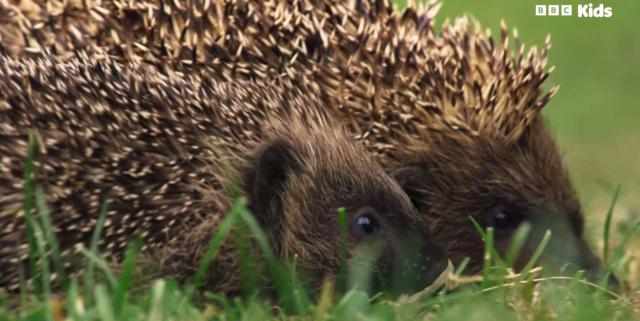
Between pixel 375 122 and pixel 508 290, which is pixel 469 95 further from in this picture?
pixel 508 290

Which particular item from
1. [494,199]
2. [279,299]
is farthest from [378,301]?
[494,199]

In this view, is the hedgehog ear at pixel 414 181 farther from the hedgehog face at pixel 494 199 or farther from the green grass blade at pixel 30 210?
the green grass blade at pixel 30 210

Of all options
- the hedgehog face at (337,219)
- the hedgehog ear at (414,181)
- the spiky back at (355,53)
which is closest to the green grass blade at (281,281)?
the hedgehog face at (337,219)

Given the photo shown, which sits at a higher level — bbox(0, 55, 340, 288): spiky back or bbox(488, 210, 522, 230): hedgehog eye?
bbox(0, 55, 340, 288): spiky back

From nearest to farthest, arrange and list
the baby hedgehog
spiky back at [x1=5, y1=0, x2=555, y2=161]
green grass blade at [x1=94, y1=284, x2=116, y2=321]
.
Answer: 1. green grass blade at [x1=94, y1=284, x2=116, y2=321]
2. the baby hedgehog
3. spiky back at [x1=5, y1=0, x2=555, y2=161]

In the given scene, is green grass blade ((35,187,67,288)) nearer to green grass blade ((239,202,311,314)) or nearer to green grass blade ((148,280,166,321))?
green grass blade ((148,280,166,321))

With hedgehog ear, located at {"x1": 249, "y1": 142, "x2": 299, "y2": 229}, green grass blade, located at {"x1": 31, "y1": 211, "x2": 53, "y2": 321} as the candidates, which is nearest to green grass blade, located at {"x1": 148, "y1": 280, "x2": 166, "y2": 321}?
green grass blade, located at {"x1": 31, "y1": 211, "x2": 53, "y2": 321}

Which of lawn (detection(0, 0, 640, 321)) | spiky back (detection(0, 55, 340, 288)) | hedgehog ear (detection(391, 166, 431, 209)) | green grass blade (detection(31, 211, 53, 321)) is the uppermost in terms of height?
spiky back (detection(0, 55, 340, 288))

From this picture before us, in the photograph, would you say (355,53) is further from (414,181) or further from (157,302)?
(157,302)
